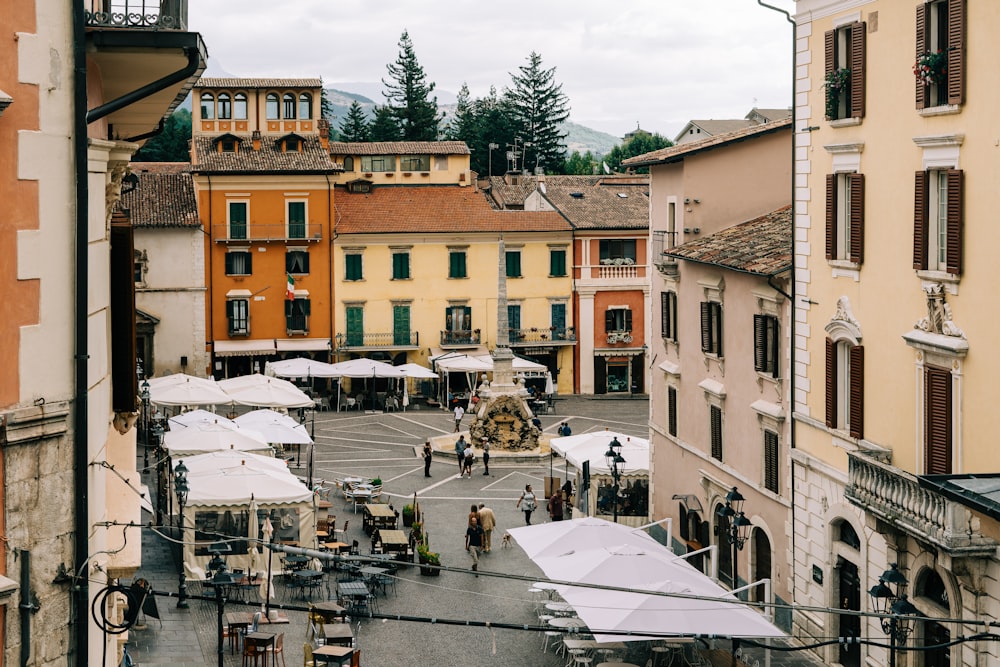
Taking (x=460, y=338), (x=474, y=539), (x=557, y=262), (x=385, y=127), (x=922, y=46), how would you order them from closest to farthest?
(x=922, y=46), (x=474, y=539), (x=460, y=338), (x=557, y=262), (x=385, y=127)

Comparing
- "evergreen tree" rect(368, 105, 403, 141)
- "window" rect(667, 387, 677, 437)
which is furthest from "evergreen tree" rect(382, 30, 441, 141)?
"window" rect(667, 387, 677, 437)

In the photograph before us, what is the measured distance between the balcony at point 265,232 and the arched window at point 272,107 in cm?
651

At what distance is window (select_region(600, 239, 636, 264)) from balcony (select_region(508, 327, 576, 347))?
375 centimetres

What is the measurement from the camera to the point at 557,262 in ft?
207

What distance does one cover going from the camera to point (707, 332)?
30.8 m

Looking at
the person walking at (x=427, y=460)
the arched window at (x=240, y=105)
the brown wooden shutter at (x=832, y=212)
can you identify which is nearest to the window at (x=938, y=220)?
the brown wooden shutter at (x=832, y=212)

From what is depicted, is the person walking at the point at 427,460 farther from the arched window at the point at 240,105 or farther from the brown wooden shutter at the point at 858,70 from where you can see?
the arched window at the point at 240,105

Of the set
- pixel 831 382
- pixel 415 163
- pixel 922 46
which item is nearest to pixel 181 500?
pixel 831 382

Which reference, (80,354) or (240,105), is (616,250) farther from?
(80,354)

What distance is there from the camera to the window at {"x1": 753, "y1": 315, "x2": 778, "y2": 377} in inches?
1024

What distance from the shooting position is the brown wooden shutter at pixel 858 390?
21.9m

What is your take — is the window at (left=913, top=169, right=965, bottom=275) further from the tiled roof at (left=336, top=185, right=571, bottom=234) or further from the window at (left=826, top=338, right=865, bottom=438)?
the tiled roof at (left=336, top=185, right=571, bottom=234)

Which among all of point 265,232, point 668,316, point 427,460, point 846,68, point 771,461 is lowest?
point 427,460

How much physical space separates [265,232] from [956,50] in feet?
149
